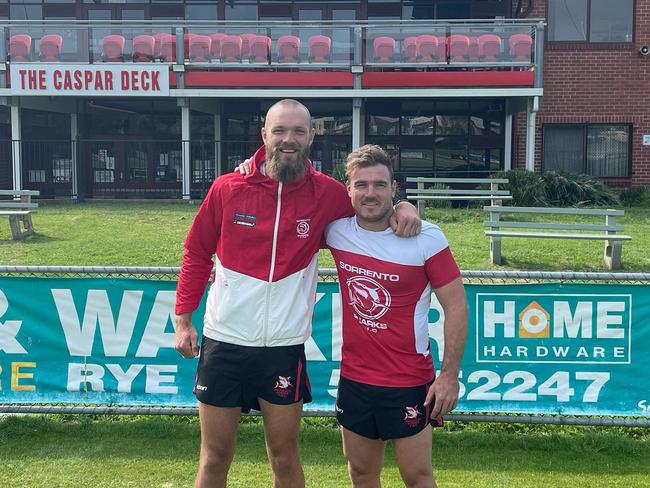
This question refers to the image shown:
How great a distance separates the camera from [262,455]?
4527 millimetres

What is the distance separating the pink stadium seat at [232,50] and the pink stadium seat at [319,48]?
162 centimetres

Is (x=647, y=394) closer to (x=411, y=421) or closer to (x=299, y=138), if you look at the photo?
(x=411, y=421)

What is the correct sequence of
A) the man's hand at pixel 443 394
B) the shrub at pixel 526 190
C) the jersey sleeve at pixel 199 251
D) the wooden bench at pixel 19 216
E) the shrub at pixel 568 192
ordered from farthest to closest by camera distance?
the shrub at pixel 568 192
the shrub at pixel 526 190
the wooden bench at pixel 19 216
the jersey sleeve at pixel 199 251
the man's hand at pixel 443 394

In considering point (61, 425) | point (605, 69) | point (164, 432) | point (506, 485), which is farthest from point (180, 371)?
point (605, 69)

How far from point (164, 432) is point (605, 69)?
17.6 m

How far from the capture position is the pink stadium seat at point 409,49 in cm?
1711

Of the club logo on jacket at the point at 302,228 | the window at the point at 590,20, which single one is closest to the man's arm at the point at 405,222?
the club logo on jacket at the point at 302,228

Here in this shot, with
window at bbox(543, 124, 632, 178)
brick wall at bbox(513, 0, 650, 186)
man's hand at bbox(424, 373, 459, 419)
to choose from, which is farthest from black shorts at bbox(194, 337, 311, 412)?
window at bbox(543, 124, 632, 178)

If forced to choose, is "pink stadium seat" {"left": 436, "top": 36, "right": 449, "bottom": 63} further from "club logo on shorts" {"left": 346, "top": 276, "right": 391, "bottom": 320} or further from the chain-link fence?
"club logo on shorts" {"left": 346, "top": 276, "right": 391, "bottom": 320}

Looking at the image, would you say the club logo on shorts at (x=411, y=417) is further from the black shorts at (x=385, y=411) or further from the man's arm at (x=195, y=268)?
the man's arm at (x=195, y=268)

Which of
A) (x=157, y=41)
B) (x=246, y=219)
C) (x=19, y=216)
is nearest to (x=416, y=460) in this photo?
(x=246, y=219)

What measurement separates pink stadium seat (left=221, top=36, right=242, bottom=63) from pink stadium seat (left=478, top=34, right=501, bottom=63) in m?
5.48

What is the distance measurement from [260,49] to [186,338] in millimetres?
14798

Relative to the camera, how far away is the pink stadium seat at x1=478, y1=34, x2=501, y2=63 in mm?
16953
